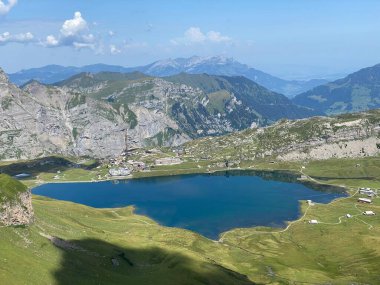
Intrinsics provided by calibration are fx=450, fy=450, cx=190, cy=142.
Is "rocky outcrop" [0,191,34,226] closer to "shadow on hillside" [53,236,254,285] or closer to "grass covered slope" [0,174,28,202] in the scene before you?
"grass covered slope" [0,174,28,202]

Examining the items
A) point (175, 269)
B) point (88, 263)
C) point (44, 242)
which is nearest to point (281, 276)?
point (175, 269)

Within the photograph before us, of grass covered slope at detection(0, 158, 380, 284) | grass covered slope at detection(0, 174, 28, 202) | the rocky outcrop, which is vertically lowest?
grass covered slope at detection(0, 158, 380, 284)

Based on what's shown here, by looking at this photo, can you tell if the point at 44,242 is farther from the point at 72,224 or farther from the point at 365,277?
the point at 365,277

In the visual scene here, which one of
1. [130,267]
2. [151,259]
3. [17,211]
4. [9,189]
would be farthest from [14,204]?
[151,259]

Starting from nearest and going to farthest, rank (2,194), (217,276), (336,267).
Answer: (2,194), (217,276), (336,267)

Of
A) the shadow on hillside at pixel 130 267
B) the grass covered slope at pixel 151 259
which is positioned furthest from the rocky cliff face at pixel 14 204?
the shadow on hillside at pixel 130 267

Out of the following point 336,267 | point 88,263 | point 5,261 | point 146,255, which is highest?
point 5,261

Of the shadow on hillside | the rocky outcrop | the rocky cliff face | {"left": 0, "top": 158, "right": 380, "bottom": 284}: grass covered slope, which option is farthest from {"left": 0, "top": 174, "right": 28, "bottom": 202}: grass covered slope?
the shadow on hillside
